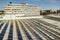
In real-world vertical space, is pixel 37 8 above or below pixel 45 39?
below

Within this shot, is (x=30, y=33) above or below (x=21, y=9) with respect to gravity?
above

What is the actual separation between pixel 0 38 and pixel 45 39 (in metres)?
5.57

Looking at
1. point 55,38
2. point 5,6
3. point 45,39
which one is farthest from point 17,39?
point 5,6

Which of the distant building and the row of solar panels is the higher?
the row of solar panels

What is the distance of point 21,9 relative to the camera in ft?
374

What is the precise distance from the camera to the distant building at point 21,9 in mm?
113131

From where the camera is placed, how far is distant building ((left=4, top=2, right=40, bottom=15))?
371 ft

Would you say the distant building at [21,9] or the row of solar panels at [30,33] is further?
the distant building at [21,9]

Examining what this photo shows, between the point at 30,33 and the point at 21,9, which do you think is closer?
the point at 30,33

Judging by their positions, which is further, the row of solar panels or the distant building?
the distant building

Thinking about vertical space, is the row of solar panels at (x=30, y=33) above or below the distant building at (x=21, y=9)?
above

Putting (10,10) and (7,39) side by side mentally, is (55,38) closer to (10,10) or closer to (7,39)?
(7,39)

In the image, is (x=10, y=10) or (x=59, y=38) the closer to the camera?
(x=59, y=38)

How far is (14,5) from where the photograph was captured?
115250mm
